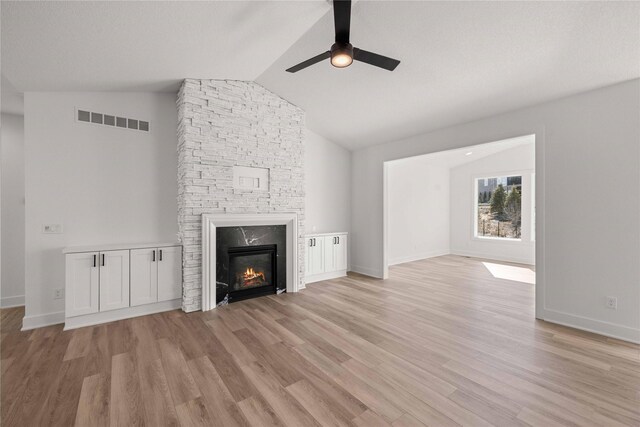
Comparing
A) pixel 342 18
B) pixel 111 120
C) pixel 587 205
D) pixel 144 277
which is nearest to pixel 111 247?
pixel 144 277

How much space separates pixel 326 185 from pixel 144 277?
3.59 meters

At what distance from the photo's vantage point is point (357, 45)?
3.09m

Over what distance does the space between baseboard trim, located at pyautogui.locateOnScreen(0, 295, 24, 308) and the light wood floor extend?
1.10ft

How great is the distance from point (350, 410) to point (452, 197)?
8190 millimetres

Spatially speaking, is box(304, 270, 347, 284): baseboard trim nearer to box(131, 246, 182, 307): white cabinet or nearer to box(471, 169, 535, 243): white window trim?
box(131, 246, 182, 307): white cabinet

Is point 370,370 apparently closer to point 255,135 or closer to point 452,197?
point 255,135

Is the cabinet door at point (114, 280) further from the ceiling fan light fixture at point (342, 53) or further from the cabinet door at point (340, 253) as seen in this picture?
the cabinet door at point (340, 253)

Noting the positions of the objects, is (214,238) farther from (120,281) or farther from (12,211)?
(12,211)

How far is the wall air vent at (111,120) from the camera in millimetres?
3609

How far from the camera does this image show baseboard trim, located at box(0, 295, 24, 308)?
153 inches

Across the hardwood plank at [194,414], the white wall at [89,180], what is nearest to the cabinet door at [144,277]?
the white wall at [89,180]

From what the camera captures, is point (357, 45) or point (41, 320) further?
point (41, 320)

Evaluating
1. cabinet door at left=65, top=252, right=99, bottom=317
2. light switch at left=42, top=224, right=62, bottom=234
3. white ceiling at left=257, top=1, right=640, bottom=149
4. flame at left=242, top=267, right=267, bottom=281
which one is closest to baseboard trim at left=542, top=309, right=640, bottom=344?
white ceiling at left=257, top=1, right=640, bottom=149

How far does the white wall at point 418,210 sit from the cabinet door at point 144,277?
516cm
